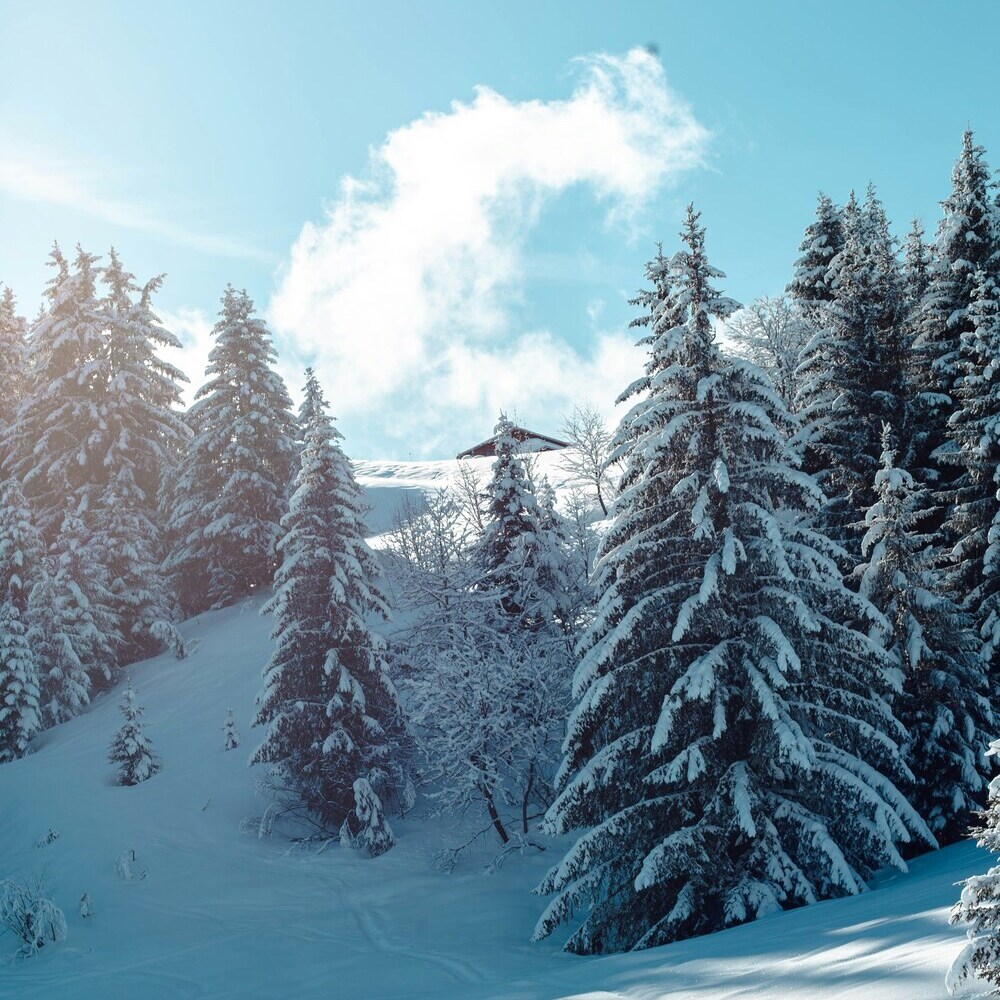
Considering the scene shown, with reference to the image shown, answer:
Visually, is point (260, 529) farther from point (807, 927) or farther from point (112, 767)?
point (807, 927)

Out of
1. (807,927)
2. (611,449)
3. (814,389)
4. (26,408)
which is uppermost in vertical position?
(26,408)

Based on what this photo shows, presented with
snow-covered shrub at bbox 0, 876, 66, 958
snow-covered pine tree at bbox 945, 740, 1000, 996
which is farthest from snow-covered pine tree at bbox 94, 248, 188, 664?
snow-covered pine tree at bbox 945, 740, 1000, 996

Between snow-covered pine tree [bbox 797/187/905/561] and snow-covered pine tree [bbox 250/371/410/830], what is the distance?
40.7 ft

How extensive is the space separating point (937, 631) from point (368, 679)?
44.8 ft

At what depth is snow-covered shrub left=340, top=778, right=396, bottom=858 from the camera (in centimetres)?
1969

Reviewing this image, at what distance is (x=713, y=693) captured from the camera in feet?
41.9

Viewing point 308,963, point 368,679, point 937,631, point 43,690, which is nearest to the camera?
point 308,963

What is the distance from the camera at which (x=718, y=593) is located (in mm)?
12805

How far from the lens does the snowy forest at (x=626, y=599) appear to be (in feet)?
41.4

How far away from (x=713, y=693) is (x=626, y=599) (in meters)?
2.11

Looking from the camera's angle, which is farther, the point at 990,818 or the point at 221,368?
the point at 221,368

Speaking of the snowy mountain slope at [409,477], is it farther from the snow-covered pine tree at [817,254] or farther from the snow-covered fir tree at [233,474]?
the snow-covered pine tree at [817,254]

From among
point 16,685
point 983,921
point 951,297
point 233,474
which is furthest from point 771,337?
point 983,921

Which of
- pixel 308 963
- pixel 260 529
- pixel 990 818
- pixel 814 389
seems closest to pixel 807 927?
pixel 990 818
